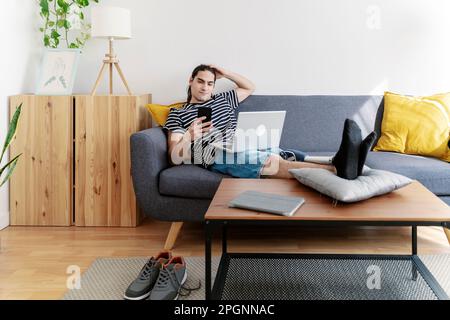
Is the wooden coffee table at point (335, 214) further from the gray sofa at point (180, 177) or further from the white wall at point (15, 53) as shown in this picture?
the white wall at point (15, 53)

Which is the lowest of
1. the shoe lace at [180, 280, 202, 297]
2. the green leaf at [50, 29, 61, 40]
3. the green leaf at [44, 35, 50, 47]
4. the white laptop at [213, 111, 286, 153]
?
the shoe lace at [180, 280, 202, 297]

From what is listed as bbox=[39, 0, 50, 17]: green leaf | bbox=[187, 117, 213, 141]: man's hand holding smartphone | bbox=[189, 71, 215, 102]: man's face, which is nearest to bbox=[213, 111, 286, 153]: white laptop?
bbox=[187, 117, 213, 141]: man's hand holding smartphone

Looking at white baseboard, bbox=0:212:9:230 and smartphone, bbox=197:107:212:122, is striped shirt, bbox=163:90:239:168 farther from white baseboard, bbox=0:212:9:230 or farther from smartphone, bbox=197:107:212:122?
white baseboard, bbox=0:212:9:230

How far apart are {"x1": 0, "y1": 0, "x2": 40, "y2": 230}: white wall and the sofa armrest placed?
0.91m

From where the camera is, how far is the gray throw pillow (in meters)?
1.83

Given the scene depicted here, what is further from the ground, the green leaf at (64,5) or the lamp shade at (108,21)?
the green leaf at (64,5)

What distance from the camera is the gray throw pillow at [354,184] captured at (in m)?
1.83

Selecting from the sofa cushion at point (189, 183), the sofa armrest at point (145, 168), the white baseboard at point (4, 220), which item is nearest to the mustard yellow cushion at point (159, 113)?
the sofa armrest at point (145, 168)

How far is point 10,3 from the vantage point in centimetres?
308

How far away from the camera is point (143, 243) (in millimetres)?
2795

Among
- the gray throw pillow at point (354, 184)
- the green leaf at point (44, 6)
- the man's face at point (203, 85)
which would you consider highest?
the green leaf at point (44, 6)

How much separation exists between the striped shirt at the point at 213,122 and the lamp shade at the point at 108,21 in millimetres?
596

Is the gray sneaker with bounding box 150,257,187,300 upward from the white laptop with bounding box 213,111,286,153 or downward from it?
downward
